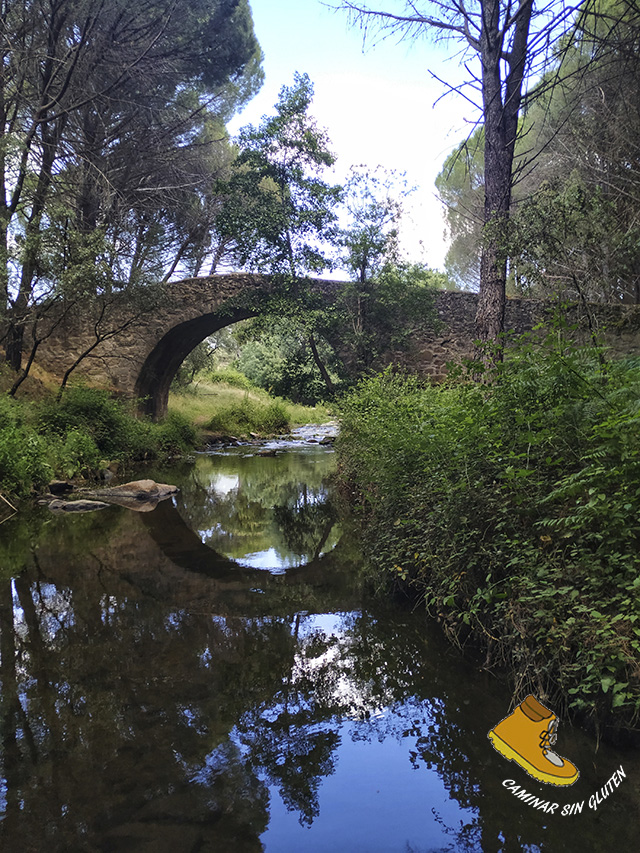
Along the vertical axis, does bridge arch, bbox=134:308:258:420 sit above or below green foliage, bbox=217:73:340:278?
below

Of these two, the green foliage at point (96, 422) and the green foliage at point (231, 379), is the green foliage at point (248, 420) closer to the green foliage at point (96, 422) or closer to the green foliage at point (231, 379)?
the green foliage at point (231, 379)

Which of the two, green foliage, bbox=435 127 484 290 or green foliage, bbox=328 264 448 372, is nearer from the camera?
green foliage, bbox=328 264 448 372

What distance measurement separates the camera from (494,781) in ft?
6.77

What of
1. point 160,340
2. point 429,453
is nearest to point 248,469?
point 160,340

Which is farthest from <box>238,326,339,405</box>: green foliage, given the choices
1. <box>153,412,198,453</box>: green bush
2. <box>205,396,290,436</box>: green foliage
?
<box>153,412,198,453</box>: green bush

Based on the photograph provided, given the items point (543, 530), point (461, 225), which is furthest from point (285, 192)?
point (461, 225)

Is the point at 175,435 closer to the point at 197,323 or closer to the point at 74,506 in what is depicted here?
the point at 197,323

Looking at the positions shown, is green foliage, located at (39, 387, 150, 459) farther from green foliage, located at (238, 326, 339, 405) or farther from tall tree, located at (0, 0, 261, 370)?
green foliage, located at (238, 326, 339, 405)

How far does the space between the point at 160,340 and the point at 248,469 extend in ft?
17.1

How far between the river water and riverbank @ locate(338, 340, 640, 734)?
24 cm

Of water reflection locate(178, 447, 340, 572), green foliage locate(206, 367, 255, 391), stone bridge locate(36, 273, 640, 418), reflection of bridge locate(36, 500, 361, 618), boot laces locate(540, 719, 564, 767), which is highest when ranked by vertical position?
stone bridge locate(36, 273, 640, 418)

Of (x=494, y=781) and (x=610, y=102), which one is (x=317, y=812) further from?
(x=610, y=102)

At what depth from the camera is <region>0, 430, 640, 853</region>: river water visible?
183 cm

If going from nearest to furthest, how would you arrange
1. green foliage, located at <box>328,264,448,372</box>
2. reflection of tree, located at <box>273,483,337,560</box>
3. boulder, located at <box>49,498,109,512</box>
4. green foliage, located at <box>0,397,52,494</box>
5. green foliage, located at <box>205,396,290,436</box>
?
1. reflection of tree, located at <box>273,483,337,560</box>
2. green foliage, located at <box>0,397,52,494</box>
3. boulder, located at <box>49,498,109,512</box>
4. green foliage, located at <box>328,264,448,372</box>
5. green foliage, located at <box>205,396,290,436</box>
